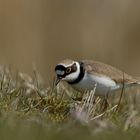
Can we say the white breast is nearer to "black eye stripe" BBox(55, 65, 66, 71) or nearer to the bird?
the bird

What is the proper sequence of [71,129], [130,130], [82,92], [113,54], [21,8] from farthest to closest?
[113,54]
[21,8]
[82,92]
[130,130]
[71,129]

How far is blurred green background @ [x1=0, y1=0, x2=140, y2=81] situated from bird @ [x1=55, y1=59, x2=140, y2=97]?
18.7ft

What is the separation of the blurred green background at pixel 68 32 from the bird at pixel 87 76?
569 centimetres

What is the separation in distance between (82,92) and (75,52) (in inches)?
276

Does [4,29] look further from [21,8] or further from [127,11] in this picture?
[127,11]

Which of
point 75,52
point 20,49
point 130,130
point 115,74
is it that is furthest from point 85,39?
point 130,130

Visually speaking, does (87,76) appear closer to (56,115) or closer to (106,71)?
(106,71)

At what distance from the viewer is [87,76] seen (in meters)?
8.05

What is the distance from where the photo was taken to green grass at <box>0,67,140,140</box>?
5.19 metres

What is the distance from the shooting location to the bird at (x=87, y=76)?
26.3 ft

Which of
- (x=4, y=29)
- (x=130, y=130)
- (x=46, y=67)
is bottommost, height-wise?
(x=46, y=67)

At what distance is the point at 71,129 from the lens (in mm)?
5512

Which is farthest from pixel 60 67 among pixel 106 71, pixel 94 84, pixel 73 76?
pixel 106 71

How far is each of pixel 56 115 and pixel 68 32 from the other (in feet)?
27.9
